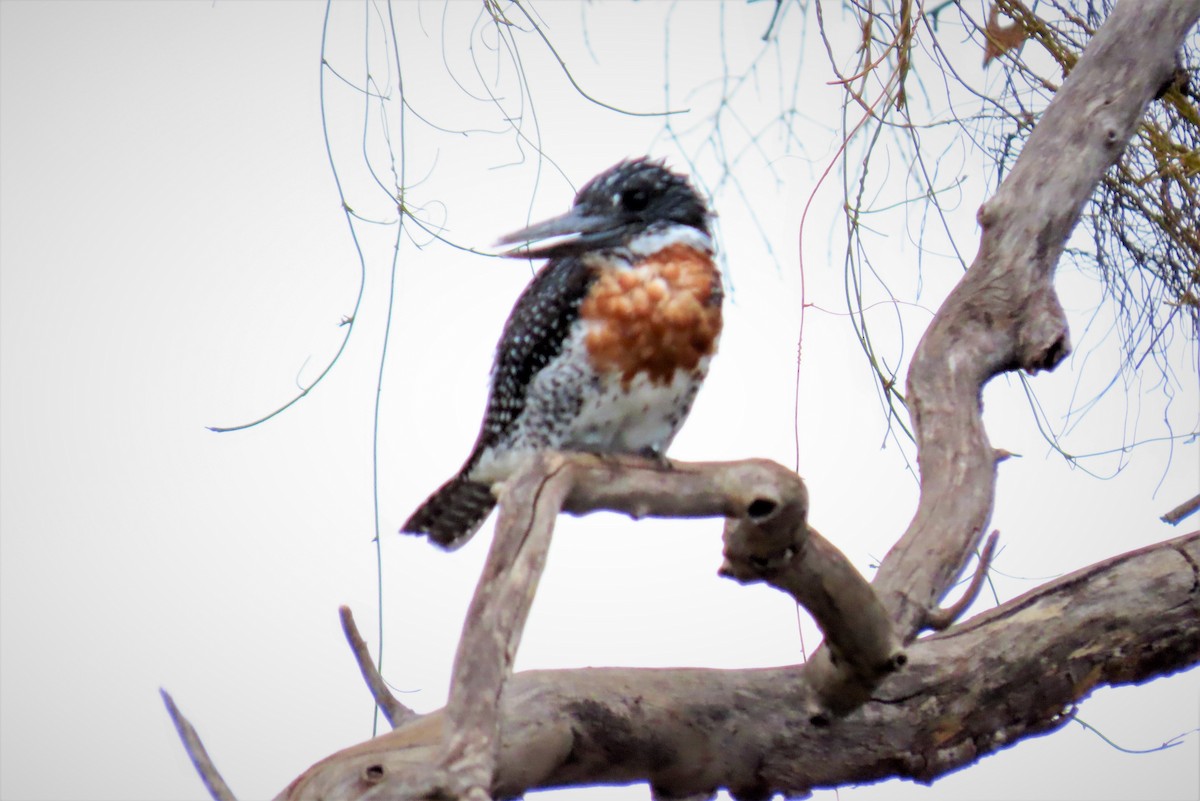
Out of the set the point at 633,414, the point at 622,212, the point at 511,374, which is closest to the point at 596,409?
the point at 633,414

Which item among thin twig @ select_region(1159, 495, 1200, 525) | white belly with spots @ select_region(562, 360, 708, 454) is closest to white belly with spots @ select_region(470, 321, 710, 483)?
white belly with spots @ select_region(562, 360, 708, 454)

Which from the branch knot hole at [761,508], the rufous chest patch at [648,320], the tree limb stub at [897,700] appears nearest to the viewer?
the branch knot hole at [761,508]

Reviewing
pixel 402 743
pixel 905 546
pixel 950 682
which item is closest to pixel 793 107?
pixel 905 546

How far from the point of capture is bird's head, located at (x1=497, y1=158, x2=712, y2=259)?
1.62 m

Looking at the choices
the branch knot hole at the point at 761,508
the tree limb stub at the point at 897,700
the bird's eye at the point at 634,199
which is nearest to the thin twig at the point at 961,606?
the tree limb stub at the point at 897,700

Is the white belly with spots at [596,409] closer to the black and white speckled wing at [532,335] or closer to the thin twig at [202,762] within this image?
the black and white speckled wing at [532,335]

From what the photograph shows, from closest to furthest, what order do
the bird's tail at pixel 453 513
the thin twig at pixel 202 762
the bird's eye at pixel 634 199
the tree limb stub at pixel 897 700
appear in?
1. the thin twig at pixel 202 762
2. the tree limb stub at pixel 897 700
3. the bird's eye at pixel 634 199
4. the bird's tail at pixel 453 513

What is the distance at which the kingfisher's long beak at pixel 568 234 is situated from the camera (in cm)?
157

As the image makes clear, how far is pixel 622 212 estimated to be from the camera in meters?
1.68

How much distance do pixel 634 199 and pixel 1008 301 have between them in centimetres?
50

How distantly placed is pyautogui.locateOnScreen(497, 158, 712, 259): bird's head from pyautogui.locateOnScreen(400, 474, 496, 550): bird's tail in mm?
380

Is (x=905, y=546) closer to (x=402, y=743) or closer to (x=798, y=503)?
(x=798, y=503)

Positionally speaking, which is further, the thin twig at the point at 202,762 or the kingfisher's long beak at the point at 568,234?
the kingfisher's long beak at the point at 568,234

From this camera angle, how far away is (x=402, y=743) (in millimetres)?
1066
